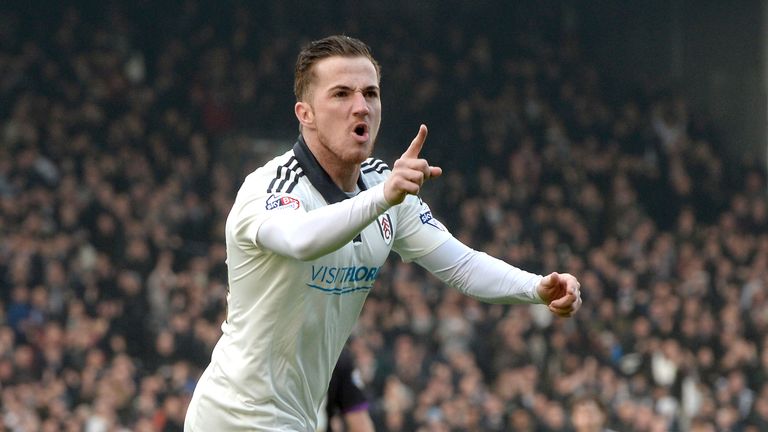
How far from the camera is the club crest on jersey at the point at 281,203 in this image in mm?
4668

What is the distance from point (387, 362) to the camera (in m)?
16.8

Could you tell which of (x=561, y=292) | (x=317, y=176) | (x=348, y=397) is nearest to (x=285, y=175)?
(x=317, y=176)

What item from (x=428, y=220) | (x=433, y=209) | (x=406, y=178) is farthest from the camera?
(x=433, y=209)

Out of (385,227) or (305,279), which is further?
(385,227)

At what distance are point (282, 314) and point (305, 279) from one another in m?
0.16

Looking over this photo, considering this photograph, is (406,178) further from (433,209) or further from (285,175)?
(433,209)

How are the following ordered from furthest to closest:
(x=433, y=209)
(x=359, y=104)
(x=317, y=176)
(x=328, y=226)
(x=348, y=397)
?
1. (x=433, y=209)
2. (x=348, y=397)
3. (x=317, y=176)
4. (x=359, y=104)
5. (x=328, y=226)

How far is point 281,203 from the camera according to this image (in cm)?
468

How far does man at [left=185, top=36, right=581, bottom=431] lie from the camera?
4.90 meters

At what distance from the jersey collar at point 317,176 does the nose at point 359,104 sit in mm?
270

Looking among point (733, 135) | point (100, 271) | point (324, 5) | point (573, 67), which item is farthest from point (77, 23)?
point (733, 135)

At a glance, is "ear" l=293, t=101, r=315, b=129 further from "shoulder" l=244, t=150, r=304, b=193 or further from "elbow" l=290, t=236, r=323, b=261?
"elbow" l=290, t=236, r=323, b=261

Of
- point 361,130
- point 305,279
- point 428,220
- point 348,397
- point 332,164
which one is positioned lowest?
point 348,397

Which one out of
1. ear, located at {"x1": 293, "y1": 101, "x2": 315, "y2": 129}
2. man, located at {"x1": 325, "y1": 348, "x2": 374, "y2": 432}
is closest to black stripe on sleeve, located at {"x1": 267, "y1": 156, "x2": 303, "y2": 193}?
ear, located at {"x1": 293, "y1": 101, "x2": 315, "y2": 129}
